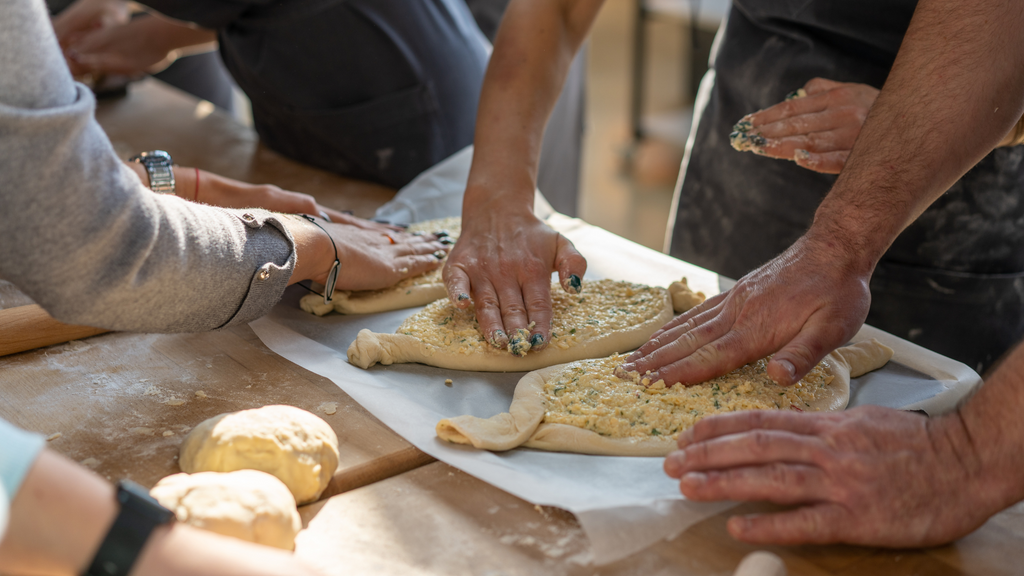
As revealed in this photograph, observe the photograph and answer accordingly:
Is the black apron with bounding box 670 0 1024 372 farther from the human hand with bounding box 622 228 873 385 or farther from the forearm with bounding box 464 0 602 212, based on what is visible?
the human hand with bounding box 622 228 873 385

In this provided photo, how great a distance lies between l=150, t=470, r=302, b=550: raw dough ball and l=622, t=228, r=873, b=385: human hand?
0.69 metres

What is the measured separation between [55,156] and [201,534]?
503 millimetres

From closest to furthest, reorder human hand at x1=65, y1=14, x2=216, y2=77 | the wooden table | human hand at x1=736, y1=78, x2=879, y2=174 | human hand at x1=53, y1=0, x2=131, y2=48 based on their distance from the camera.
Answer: the wooden table
human hand at x1=736, y1=78, x2=879, y2=174
human hand at x1=65, y1=14, x2=216, y2=77
human hand at x1=53, y1=0, x2=131, y2=48

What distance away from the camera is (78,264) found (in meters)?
0.98

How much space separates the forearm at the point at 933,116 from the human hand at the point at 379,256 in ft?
3.12

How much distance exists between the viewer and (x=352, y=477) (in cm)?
117

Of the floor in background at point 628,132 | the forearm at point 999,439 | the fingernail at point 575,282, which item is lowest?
the floor in background at point 628,132

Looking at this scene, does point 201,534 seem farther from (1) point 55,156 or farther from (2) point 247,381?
(2) point 247,381

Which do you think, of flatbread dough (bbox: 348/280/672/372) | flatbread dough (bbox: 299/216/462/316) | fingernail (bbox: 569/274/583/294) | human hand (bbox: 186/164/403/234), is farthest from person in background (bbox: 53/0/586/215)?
fingernail (bbox: 569/274/583/294)

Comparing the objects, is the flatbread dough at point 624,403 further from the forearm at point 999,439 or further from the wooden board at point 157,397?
the forearm at point 999,439

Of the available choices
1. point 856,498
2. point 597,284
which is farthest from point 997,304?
point 856,498

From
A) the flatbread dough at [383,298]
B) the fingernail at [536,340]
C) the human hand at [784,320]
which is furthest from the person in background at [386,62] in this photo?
the human hand at [784,320]

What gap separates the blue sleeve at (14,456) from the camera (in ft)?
2.35

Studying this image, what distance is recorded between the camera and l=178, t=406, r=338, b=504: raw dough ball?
1.08m
